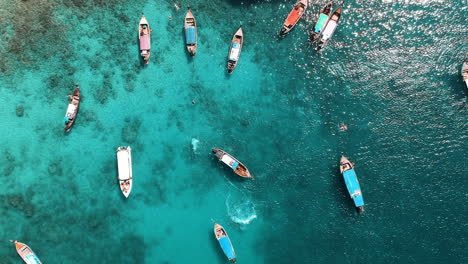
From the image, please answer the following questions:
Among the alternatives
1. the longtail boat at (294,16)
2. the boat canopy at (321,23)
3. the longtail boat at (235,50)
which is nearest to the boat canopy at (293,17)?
the longtail boat at (294,16)

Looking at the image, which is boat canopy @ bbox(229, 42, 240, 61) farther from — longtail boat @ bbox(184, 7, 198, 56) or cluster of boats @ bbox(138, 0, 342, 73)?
longtail boat @ bbox(184, 7, 198, 56)

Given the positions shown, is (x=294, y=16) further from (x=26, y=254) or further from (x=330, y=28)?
(x=26, y=254)

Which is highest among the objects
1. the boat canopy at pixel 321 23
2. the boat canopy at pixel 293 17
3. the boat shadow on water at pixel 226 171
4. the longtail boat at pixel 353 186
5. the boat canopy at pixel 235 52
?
the boat canopy at pixel 321 23

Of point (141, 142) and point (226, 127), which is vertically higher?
point (226, 127)

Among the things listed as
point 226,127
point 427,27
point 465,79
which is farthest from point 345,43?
point 226,127

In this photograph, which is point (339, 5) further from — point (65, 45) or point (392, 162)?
point (65, 45)

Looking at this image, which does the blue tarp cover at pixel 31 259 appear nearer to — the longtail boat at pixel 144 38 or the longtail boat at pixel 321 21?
the longtail boat at pixel 144 38
